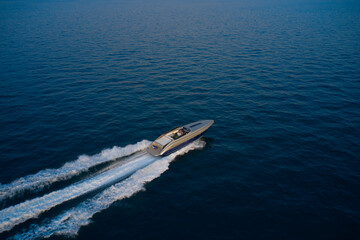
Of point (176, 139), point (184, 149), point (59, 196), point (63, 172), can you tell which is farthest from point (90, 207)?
point (184, 149)

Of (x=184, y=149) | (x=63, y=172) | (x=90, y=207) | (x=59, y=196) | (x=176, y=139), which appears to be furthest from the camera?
(x=184, y=149)

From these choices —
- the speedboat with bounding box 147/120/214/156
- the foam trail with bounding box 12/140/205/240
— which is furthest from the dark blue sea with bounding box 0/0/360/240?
the speedboat with bounding box 147/120/214/156

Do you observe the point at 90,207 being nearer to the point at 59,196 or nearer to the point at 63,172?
the point at 59,196

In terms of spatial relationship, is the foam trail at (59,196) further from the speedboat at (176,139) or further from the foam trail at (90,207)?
the speedboat at (176,139)

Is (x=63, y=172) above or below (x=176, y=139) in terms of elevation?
below

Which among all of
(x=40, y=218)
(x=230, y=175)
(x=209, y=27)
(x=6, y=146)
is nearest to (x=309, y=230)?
(x=230, y=175)
